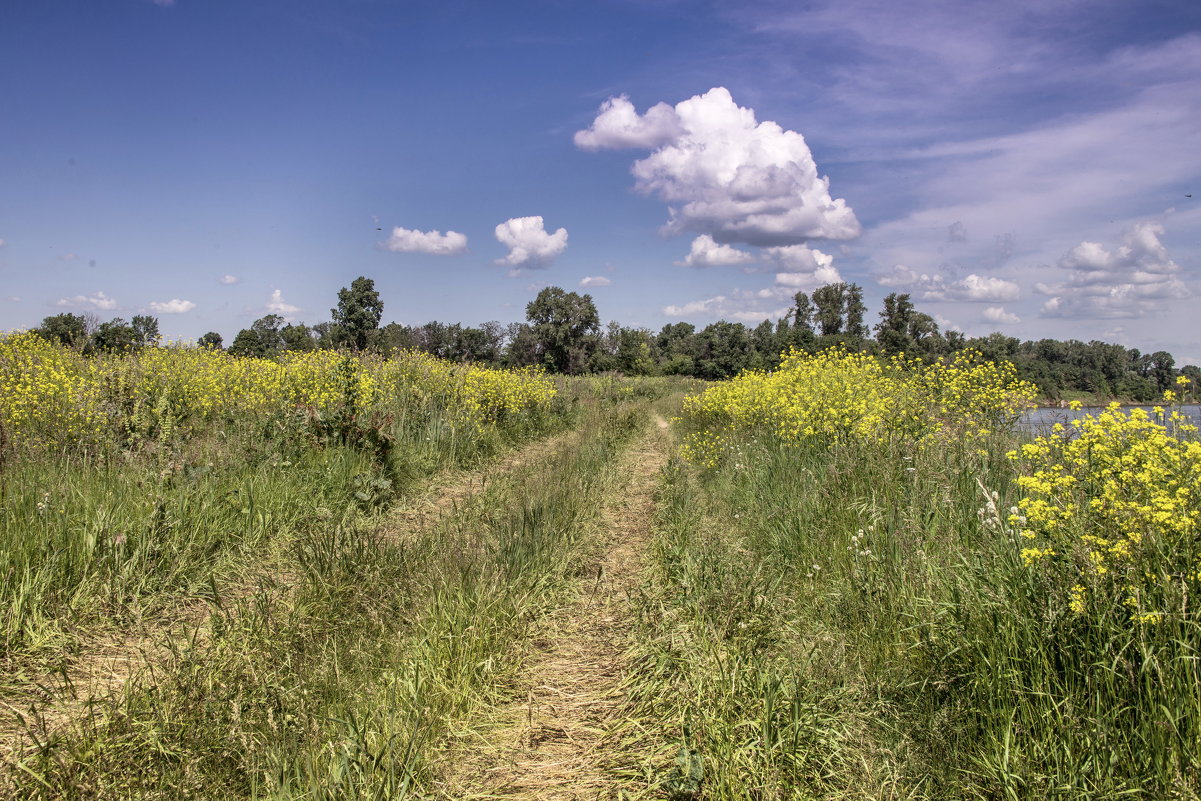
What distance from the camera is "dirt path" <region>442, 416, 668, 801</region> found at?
2629mm

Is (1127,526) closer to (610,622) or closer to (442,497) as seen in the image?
(610,622)

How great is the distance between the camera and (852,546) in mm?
4109

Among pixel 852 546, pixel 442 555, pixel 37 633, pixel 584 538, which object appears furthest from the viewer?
pixel 584 538

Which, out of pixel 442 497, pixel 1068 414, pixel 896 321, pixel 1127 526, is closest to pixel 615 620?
pixel 1127 526

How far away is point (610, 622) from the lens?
4.25m

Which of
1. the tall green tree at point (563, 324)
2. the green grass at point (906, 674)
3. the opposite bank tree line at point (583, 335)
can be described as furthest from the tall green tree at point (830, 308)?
the green grass at point (906, 674)

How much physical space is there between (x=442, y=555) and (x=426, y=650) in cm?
107

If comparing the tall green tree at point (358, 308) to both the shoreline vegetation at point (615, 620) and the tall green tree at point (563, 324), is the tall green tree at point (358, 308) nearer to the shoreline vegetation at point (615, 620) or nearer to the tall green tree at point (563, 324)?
the tall green tree at point (563, 324)

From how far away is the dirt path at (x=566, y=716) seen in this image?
104 inches

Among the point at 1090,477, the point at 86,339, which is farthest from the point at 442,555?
the point at 86,339

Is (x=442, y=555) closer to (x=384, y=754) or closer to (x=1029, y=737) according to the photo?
(x=384, y=754)

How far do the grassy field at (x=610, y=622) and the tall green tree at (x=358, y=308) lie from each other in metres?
66.7

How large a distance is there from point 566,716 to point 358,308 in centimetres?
7365

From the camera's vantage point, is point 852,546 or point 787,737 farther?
point 852,546
